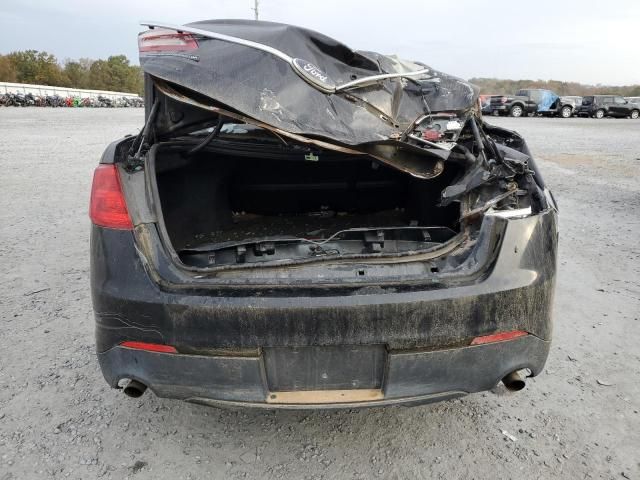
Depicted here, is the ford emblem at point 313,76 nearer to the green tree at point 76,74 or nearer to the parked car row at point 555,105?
the parked car row at point 555,105

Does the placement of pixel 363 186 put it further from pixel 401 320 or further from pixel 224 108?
pixel 401 320

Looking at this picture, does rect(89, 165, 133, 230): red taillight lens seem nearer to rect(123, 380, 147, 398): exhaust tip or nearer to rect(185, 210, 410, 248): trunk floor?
rect(123, 380, 147, 398): exhaust tip

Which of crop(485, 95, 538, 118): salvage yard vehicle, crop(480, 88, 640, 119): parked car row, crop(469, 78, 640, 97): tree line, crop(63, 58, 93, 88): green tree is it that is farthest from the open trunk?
crop(63, 58, 93, 88): green tree

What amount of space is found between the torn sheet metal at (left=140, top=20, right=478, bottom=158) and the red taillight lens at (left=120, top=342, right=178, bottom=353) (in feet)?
3.02

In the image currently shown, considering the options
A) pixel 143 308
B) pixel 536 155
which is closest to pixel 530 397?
pixel 143 308

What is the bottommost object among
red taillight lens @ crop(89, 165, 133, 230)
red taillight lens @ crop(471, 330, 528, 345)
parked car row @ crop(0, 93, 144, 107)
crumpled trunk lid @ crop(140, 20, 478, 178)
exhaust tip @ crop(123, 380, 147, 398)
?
parked car row @ crop(0, 93, 144, 107)

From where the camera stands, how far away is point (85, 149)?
39.3 ft

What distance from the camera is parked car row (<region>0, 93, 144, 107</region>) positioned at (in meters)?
50.3

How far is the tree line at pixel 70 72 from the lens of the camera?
269 feet

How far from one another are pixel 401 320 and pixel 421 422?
86 cm

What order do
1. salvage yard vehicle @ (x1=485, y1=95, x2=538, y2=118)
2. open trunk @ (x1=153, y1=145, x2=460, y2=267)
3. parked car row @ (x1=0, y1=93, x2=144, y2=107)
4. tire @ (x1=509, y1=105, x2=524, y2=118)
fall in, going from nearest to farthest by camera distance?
open trunk @ (x1=153, y1=145, x2=460, y2=267) → salvage yard vehicle @ (x1=485, y1=95, x2=538, y2=118) → tire @ (x1=509, y1=105, x2=524, y2=118) → parked car row @ (x1=0, y1=93, x2=144, y2=107)

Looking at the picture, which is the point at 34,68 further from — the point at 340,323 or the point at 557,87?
the point at 340,323

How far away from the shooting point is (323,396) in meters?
1.72

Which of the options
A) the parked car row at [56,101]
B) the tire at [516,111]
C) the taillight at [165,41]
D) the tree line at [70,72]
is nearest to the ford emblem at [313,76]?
the taillight at [165,41]
